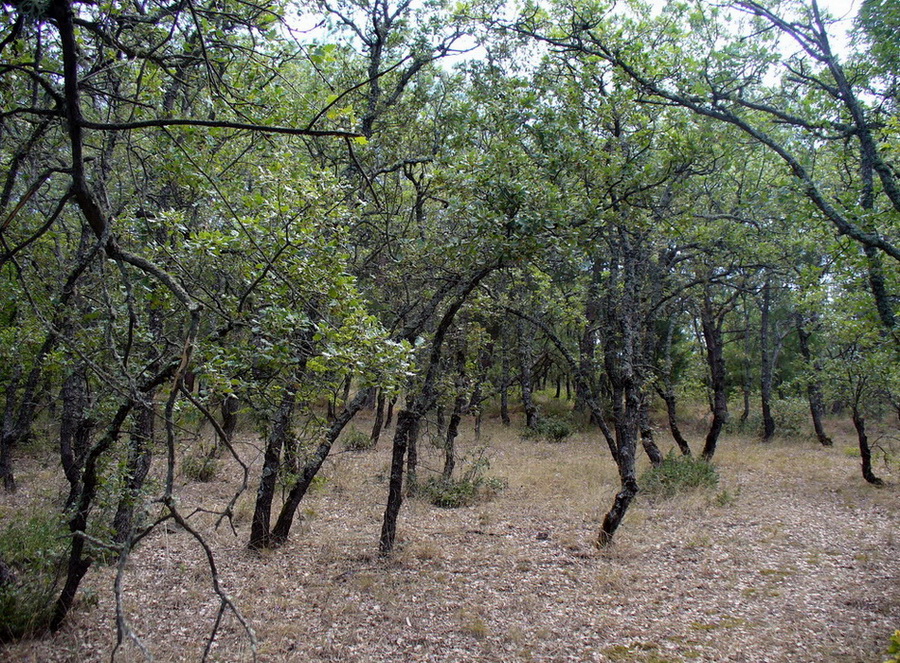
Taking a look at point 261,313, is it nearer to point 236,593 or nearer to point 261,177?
point 261,177

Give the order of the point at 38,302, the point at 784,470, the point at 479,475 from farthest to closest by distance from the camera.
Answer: the point at 784,470, the point at 479,475, the point at 38,302

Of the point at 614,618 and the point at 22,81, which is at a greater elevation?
the point at 22,81

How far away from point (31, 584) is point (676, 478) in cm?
1018

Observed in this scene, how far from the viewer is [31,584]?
4.94 metres

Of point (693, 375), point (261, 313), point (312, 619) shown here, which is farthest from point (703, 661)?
point (693, 375)

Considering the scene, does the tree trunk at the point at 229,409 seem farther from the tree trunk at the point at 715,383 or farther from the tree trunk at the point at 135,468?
the tree trunk at the point at 715,383

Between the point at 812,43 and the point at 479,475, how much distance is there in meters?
8.69

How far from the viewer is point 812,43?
20.9 ft

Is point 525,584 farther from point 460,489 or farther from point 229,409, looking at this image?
point 229,409

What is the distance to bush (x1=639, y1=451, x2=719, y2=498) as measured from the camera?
34.6 ft

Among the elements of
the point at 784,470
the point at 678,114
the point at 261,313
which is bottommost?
A: the point at 784,470

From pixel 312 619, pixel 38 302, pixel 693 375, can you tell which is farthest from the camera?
pixel 693 375

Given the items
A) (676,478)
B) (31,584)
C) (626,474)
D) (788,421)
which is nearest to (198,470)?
(31,584)

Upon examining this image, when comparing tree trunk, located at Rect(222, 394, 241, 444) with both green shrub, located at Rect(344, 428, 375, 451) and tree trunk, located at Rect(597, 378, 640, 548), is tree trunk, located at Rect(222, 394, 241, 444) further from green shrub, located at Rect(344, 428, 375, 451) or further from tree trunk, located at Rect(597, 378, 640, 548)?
tree trunk, located at Rect(597, 378, 640, 548)
